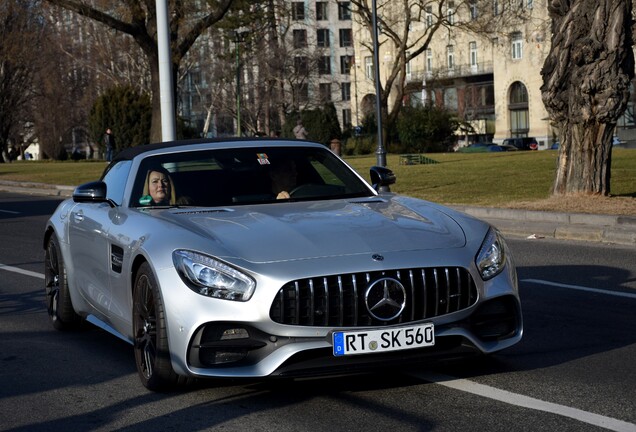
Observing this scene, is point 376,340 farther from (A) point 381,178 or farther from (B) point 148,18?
(B) point 148,18

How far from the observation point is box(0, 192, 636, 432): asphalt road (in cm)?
552

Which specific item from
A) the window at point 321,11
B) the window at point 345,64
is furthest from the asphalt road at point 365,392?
the window at point 321,11

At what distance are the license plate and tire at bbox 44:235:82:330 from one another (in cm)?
330

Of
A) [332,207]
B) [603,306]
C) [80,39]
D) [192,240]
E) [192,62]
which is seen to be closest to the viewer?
[192,240]

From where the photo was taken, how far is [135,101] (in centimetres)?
6412

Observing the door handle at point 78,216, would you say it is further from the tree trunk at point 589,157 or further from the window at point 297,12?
the window at point 297,12

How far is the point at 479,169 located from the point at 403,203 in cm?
2595

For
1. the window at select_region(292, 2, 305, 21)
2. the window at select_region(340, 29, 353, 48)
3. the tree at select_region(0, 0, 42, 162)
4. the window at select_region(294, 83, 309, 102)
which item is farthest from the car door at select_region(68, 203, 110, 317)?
the window at select_region(340, 29, 353, 48)

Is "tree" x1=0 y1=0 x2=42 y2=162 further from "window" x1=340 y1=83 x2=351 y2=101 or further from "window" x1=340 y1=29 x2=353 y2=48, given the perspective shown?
"window" x1=340 y1=29 x2=353 y2=48

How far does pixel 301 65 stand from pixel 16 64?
62.8 ft

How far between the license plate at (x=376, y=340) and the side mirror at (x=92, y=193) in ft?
8.27

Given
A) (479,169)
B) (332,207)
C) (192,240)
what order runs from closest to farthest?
(192,240) < (332,207) < (479,169)

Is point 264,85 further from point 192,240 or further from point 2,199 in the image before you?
point 192,240

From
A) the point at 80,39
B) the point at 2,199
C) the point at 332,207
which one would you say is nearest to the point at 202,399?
the point at 332,207
